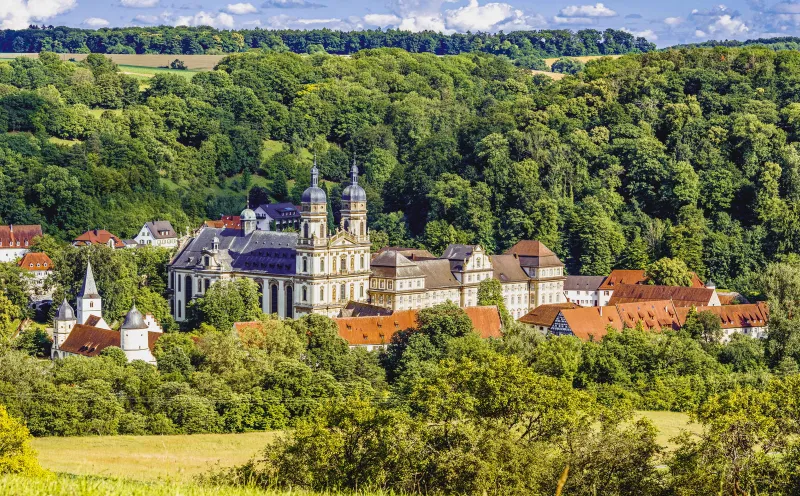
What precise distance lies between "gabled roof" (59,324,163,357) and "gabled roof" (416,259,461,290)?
788 inches

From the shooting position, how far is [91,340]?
66000 mm

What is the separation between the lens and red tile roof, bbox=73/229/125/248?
9269 cm

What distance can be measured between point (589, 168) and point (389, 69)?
175 feet

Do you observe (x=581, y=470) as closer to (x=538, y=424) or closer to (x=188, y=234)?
(x=538, y=424)

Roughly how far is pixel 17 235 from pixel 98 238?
601 centimetres

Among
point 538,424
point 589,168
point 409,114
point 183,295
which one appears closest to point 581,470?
point 538,424

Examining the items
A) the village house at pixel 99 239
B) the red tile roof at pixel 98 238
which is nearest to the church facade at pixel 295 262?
the village house at pixel 99 239

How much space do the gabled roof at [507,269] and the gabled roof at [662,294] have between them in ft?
21.6

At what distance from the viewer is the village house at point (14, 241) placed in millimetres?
92188

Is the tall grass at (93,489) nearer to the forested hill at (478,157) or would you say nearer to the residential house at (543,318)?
the residential house at (543,318)

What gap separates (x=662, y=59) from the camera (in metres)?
116

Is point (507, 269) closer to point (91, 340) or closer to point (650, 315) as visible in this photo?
point (650, 315)

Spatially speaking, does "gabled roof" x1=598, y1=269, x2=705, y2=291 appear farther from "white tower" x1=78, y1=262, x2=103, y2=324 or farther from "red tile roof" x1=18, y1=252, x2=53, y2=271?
"red tile roof" x1=18, y1=252, x2=53, y2=271

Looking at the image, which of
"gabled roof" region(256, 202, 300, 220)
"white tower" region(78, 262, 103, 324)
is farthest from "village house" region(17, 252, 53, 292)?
"gabled roof" region(256, 202, 300, 220)
